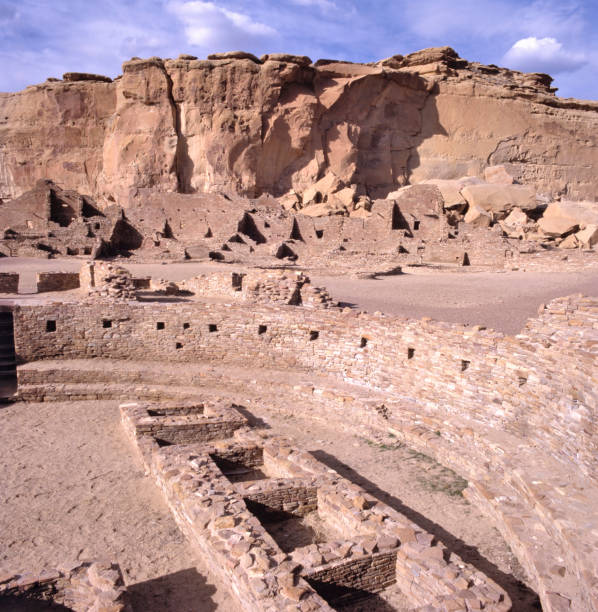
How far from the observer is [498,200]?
34625 mm

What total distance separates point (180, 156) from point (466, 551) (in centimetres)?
3860

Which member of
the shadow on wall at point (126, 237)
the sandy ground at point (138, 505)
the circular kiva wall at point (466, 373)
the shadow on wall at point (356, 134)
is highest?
the shadow on wall at point (356, 134)

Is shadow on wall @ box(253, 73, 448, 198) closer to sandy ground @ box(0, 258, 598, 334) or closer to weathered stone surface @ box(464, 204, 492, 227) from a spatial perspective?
weathered stone surface @ box(464, 204, 492, 227)

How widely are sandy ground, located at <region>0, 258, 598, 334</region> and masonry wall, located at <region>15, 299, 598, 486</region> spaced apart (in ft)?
8.07

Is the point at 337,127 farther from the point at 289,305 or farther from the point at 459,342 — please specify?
the point at 459,342

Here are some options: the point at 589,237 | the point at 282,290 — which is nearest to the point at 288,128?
the point at 589,237

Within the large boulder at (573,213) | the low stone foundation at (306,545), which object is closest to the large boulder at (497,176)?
the large boulder at (573,213)

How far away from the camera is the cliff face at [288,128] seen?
127 feet

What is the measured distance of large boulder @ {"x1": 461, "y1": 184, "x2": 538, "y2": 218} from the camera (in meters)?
34.5

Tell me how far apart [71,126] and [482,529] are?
46209 millimetres

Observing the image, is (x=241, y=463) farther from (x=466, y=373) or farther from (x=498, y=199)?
(x=498, y=199)

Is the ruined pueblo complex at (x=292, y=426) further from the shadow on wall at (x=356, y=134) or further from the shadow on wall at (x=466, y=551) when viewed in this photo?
the shadow on wall at (x=356, y=134)

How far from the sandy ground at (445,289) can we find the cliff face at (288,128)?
18.1 meters

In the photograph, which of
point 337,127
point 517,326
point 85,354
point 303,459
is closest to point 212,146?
point 337,127
